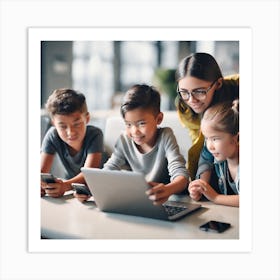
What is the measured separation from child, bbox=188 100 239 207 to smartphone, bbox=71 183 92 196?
0.40 metres

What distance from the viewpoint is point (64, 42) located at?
1973 millimetres

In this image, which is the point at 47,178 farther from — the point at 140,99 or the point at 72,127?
the point at 140,99

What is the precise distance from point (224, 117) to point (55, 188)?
2.40ft

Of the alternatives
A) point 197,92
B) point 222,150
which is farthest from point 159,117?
point 222,150

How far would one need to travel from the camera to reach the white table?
1817mm

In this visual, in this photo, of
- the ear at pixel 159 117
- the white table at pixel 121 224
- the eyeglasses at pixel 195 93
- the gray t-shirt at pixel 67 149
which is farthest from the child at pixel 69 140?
the eyeglasses at pixel 195 93

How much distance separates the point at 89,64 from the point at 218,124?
22.6 inches

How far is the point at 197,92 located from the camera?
1.94m

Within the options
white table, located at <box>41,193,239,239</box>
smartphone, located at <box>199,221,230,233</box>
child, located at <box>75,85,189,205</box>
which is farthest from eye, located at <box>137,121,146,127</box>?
smartphone, located at <box>199,221,230,233</box>

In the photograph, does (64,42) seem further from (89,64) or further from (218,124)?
(218,124)

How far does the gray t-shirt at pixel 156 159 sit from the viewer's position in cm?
193

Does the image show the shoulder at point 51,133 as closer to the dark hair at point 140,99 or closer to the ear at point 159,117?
the dark hair at point 140,99

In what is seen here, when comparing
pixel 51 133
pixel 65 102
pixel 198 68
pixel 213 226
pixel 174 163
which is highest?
Answer: pixel 198 68
